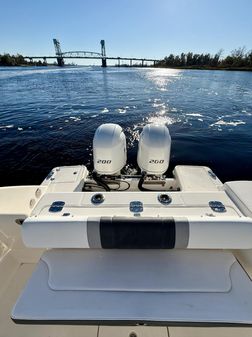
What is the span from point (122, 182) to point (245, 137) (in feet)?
17.1

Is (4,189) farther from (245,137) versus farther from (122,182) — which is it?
(245,137)

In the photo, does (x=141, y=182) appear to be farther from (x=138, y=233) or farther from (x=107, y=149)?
(x=138, y=233)

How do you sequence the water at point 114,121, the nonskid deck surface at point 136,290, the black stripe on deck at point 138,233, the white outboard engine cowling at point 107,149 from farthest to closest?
the water at point 114,121 → the white outboard engine cowling at point 107,149 → the black stripe on deck at point 138,233 → the nonskid deck surface at point 136,290

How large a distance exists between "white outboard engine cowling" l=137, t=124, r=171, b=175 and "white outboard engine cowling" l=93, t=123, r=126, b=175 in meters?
0.29

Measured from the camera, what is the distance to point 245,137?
20.1 feet

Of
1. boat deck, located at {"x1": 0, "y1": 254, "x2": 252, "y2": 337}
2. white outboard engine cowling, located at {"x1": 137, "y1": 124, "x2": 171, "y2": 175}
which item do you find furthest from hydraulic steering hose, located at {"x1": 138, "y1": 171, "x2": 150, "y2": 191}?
boat deck, located at {"x1": 0, "y1": 254, "x2": 252, "y2": 337}

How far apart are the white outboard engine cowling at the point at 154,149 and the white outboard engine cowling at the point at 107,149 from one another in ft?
0.96

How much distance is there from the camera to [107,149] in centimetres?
229

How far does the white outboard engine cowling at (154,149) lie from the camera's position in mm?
2322

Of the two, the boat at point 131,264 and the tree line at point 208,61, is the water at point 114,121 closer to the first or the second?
the boat at point 131,264

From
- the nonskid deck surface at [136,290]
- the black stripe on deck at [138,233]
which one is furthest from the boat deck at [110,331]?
the black stripe on deck at [138,233]

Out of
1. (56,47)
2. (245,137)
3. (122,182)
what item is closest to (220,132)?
(245,137)

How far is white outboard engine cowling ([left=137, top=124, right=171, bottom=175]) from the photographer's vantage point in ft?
7.62

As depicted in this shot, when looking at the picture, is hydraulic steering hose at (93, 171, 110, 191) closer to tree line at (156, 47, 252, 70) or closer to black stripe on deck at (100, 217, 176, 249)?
black stripe on deck at (100, 217, 176, 249)
